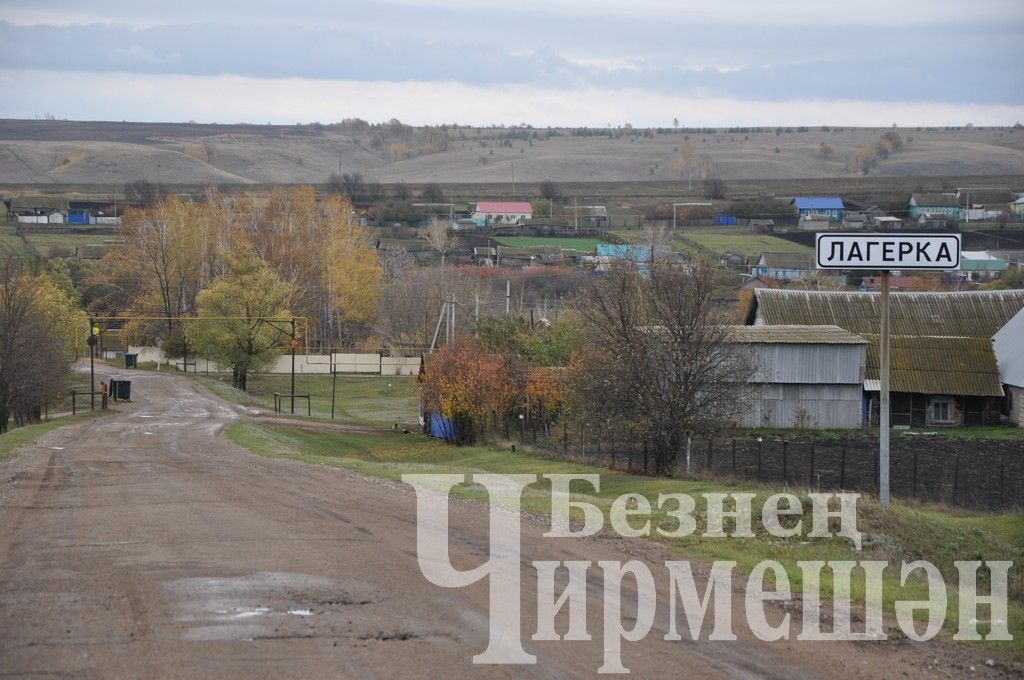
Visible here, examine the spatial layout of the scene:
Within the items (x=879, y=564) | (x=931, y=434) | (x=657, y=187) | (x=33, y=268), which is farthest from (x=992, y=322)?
(x=657, y=187)

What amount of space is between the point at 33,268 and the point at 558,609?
90.6m

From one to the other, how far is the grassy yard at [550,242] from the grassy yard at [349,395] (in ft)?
179

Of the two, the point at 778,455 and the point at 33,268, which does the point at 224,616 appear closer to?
the point at 778,455

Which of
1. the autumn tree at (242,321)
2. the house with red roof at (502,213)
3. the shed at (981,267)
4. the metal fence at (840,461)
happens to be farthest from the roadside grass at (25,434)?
the house with red roof at (502,213)

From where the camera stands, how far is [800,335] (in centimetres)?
5459

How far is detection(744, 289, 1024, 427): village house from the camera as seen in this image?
54.5 meters

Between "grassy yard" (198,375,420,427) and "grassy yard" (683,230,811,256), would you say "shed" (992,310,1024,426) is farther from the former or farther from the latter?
"grassy yard" (683,230,811,256)

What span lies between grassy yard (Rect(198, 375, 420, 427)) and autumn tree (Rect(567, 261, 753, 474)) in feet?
74.3

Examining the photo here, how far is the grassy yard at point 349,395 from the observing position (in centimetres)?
6244

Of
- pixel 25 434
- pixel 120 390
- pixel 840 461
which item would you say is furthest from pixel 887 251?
pixel 120 390

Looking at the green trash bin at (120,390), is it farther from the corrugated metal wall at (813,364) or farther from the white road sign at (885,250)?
the white road sign at (885,250)

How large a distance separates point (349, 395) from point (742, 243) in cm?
7207

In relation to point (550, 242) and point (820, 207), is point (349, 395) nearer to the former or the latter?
point (550, 242)

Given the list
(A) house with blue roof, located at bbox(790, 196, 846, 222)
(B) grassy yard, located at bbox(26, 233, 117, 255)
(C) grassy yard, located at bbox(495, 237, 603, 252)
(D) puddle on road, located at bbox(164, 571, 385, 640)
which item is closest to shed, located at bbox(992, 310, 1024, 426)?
(D) puddle on road, located at bbox(164, 571, 385, 640)
